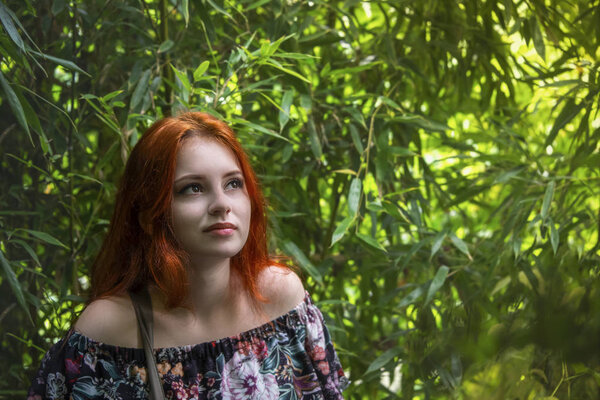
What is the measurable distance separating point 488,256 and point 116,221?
0.77 meters

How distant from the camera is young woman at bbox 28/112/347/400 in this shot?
1.01 metres

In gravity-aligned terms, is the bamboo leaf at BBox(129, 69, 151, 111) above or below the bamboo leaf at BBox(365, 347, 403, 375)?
above

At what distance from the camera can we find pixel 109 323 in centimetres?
102

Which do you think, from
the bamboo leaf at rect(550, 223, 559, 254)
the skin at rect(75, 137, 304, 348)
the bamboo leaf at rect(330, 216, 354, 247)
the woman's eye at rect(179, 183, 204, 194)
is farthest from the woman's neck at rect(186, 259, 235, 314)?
the bamboo leaf at rect(550, 223, 559, 254)

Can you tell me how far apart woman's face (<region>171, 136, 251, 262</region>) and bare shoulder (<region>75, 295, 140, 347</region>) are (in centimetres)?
13

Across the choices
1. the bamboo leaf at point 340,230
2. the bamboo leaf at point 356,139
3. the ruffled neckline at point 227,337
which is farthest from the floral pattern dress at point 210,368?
the bamboo leaf at point 356,139

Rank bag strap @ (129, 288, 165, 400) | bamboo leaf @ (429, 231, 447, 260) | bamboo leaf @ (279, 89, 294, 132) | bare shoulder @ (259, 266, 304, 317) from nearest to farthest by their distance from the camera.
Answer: bag strap @ (129, 288, 165, 400) < bare shoulder @ (259, 266, 304, 317) < bamboo leaf @ (279, 89, 294, 132) < bamboo leaf @ (429, 231, 447, 260)

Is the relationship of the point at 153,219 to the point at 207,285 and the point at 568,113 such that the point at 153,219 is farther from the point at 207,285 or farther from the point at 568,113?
the point at 568,113

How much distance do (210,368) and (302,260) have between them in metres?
0.41

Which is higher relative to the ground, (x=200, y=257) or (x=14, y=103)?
(x=14, y=103)

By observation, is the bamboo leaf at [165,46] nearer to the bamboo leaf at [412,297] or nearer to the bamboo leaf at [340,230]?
the bamboo leaf at [340,230]

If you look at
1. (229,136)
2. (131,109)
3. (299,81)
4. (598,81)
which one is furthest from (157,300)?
(598,81)

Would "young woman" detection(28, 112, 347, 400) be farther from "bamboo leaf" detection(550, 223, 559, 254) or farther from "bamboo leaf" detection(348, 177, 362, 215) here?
"bamboo leaf" detection(550, 223, 559, 254)

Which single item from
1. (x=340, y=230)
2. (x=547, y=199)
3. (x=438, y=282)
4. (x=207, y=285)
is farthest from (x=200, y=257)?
(x=547, y=199)
